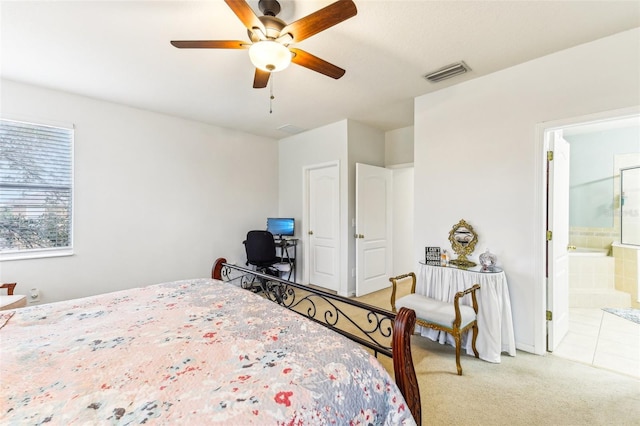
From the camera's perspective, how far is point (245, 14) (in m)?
1.52

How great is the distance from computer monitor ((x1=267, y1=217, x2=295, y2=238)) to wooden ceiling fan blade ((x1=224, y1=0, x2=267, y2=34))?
323 cm

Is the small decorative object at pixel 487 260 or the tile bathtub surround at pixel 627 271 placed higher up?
the small decorative object at pixel 487 260

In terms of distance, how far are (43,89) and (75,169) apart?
2.90 ft

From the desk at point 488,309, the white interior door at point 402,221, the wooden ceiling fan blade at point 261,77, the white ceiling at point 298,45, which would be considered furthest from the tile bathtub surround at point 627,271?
the wooden ceiling fan blade at point 261,77

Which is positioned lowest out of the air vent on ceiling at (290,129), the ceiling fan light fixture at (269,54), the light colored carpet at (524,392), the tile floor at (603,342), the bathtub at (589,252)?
the light colored carpet at (524,392)

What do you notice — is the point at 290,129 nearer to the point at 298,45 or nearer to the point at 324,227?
the point at 324,227

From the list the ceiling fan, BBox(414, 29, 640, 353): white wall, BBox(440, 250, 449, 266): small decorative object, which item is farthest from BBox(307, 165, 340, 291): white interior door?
the ceiling fan

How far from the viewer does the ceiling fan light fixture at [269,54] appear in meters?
1.65

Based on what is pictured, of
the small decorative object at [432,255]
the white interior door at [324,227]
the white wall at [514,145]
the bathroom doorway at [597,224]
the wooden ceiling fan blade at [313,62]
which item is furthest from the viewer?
the white interior door at [324,227]

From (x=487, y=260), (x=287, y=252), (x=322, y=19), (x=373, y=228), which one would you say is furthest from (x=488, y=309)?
(x=287, y=252)

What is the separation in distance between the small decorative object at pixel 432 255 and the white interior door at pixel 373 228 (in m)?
1.23

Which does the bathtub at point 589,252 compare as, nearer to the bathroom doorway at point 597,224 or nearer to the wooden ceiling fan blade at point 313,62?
the bathroom doorway at point 597,224

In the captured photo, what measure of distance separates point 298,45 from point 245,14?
847 mm

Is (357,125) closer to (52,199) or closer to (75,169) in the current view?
(75,169)
